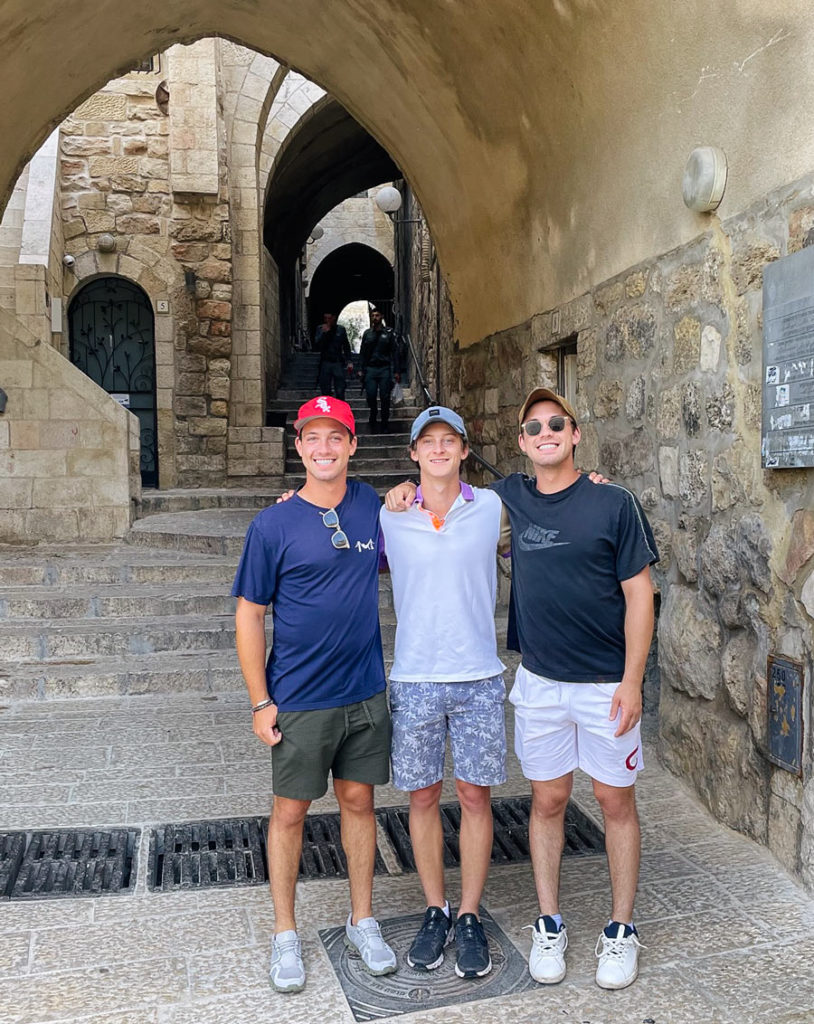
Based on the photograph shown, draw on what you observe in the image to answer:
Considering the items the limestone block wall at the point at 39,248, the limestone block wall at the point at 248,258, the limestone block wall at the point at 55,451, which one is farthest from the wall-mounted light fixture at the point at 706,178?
the limestone block wall at the point at 39,248

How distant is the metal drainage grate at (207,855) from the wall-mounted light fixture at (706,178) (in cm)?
290

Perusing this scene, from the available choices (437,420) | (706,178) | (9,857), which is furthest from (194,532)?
(437,420)

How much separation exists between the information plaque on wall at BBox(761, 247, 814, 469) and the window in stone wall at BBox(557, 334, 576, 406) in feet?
7.50

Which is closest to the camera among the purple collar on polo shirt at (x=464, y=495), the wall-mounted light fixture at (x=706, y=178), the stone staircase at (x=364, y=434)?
the purple collar on polo shirt at (x=464, y=495)

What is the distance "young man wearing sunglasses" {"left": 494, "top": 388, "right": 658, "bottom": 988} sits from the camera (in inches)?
95.6

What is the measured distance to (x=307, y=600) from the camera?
8.04ft

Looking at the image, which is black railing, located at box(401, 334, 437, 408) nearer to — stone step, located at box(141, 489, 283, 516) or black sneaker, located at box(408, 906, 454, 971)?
stone step, located at box(141, 489, 283, 516)

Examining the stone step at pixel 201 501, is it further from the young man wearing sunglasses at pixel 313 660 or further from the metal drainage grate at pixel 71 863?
the young man wearing sunglasses at pixel 313 660

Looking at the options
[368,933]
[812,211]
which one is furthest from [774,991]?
[812,211]

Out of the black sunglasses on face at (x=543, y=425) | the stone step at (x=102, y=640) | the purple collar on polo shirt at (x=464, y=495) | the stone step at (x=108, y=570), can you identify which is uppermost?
the black sunglasses on face at (x=543, y=425)

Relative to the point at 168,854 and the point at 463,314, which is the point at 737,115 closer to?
the point at 168,854

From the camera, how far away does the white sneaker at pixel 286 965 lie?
2.39m

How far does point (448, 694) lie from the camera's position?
2.49 m

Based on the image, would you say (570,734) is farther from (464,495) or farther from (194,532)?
(194,532)
